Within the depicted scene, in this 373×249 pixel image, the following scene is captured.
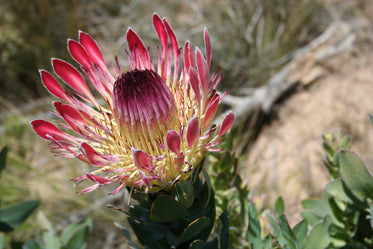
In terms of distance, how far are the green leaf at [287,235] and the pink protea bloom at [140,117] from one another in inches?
10.5

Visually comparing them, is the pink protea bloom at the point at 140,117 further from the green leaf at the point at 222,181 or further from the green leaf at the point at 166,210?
the green leaf at the point at 222,181

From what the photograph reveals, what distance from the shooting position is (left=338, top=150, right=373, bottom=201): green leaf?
0.88 m

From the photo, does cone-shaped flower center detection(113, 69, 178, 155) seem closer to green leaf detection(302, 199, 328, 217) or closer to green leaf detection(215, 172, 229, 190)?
A: green leaf detection(215, 172, 229, 190)

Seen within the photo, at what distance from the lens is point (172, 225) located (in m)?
0.81

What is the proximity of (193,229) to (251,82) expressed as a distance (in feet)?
8.16

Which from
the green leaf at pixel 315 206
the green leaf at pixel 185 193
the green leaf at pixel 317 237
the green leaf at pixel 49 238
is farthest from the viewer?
the green leaf at pixel 49 238

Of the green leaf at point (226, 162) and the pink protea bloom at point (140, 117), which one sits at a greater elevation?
the pink protea bloom at point (140, 117)

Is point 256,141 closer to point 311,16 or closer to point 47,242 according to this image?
→ point 311,16

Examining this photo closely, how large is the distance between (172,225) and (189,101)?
36cm

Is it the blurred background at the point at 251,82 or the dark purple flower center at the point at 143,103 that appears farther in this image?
the blurred background at the point at 251,82

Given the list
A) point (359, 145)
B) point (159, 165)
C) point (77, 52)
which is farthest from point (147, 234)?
point (359, 145)

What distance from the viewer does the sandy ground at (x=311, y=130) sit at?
242 cm

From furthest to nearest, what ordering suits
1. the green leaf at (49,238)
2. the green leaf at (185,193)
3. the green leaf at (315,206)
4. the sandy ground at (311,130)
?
the sandy ground at (311,130) → the green leaf at (49,238) → the green leaf at (315,206) → the green leaf at (185,193)

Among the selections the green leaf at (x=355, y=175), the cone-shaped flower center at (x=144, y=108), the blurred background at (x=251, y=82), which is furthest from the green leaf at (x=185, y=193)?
the blurred background at (x=251, y=82)
